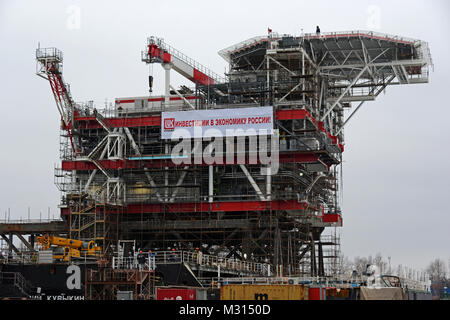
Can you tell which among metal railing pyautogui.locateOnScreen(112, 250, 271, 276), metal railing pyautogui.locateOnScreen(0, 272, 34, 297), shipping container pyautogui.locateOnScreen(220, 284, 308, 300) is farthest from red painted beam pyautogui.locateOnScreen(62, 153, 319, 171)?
shipping container pyautogui.locateOnScreen(220, 284, 308, 300)

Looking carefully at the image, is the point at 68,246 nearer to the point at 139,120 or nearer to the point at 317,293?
the point at 139,120

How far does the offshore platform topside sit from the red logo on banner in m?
0.13

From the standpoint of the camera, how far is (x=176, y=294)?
5575cm

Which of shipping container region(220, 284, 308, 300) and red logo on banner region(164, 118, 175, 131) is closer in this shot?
shipping container region(220, 284, 308, 300)

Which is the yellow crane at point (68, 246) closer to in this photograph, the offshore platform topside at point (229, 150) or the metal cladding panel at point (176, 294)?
the offshore platform topside at point (229, 150)

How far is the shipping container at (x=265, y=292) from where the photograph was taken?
165ft

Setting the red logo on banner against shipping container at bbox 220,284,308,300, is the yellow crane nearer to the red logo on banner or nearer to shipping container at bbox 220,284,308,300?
the red logo on banner

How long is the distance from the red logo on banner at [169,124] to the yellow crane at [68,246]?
18181 millimetres

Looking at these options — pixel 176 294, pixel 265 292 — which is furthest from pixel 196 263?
pixel 265 292

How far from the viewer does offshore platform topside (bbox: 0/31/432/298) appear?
87.6 m

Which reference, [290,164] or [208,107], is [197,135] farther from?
[290,164]

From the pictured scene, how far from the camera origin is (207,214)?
9125 cm

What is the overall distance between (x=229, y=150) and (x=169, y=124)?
25.0ft
